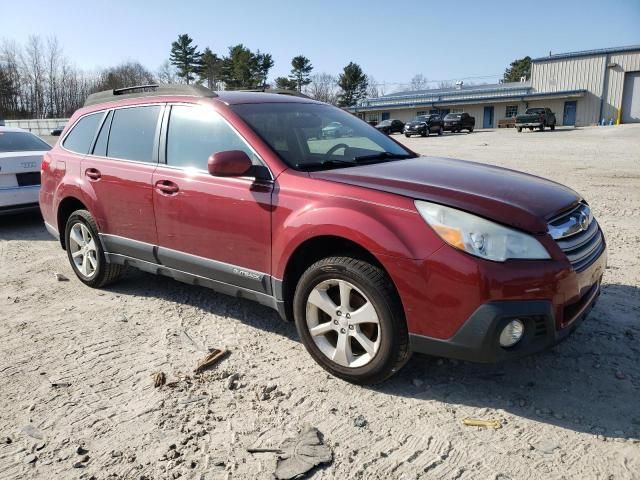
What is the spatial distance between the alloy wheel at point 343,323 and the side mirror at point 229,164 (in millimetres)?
895

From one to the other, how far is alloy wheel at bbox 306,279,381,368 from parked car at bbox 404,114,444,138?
1438 inches

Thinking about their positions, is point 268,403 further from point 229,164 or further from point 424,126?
point 424,126

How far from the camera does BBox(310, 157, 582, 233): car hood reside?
2.79 metres

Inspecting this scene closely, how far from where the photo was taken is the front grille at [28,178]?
7.64 m

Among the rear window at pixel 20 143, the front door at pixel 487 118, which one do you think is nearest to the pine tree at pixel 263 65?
the front door at pixel 487 118

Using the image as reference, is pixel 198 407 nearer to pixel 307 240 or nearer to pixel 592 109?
pixel 307 240

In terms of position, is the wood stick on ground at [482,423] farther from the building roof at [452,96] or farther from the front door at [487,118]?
the front door at [487,118]

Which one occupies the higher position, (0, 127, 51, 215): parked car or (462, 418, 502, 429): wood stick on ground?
(0, 127, 51, 215): parked car

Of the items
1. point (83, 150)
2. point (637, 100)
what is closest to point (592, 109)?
point (637, 100)

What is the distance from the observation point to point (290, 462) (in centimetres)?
250

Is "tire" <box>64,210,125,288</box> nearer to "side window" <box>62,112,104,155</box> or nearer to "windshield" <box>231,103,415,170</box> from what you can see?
"side window" <box>62,112,104,155</box>

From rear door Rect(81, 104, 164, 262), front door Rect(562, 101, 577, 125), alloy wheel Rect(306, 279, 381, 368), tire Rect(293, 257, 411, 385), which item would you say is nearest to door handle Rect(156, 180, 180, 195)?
rear door Rect(81, 104, 164, 262)

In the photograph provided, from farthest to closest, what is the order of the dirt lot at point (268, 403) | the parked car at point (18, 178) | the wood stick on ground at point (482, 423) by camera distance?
the parked car at point (18, 178)
the wood stick on ground at point (482, 423)
the dirt lot at point (268, 403)

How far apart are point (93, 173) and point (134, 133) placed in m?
0.59
